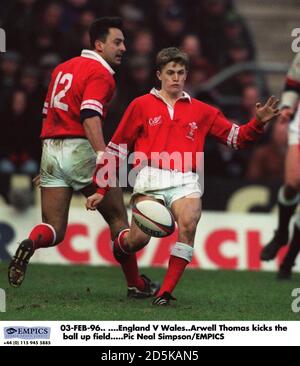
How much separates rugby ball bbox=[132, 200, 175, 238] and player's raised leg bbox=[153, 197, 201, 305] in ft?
0.27

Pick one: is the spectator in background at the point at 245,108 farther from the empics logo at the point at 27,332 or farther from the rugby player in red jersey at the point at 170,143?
the empics logo at the point at 27,332

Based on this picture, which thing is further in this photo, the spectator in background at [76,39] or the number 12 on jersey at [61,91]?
the spectator in background at [76,39]

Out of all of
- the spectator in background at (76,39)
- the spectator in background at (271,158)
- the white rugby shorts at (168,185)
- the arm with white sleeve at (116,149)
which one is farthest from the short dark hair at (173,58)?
the spectator in background at (76,39)

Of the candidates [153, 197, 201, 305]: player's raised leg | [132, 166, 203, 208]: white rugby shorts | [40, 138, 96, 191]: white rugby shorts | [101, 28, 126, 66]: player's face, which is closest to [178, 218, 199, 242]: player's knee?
[153, 197, 201, 305]: player's raised leg

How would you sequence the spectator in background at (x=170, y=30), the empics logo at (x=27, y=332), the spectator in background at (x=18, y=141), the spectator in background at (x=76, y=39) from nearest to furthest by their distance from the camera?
the empics logo at (x=27, y=332) < the spectator in background at (x=18, y=141) < the spectator in background at (x=76, y=39) < the spectator in background at (x=170, y=30)

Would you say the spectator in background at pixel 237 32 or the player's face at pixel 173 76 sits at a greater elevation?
the spectator in background at pixel 237 32

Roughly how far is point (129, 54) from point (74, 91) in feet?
19.5

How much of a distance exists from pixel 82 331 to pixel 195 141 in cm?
177

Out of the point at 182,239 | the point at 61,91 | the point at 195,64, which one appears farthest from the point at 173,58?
the point at 195,64

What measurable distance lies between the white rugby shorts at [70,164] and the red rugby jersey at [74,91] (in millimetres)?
72

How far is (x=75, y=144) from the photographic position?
8891 mm

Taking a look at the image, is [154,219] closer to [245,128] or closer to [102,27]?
[245,128]

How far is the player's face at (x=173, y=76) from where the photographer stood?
8.41 metres

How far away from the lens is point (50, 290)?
9.32 metres
